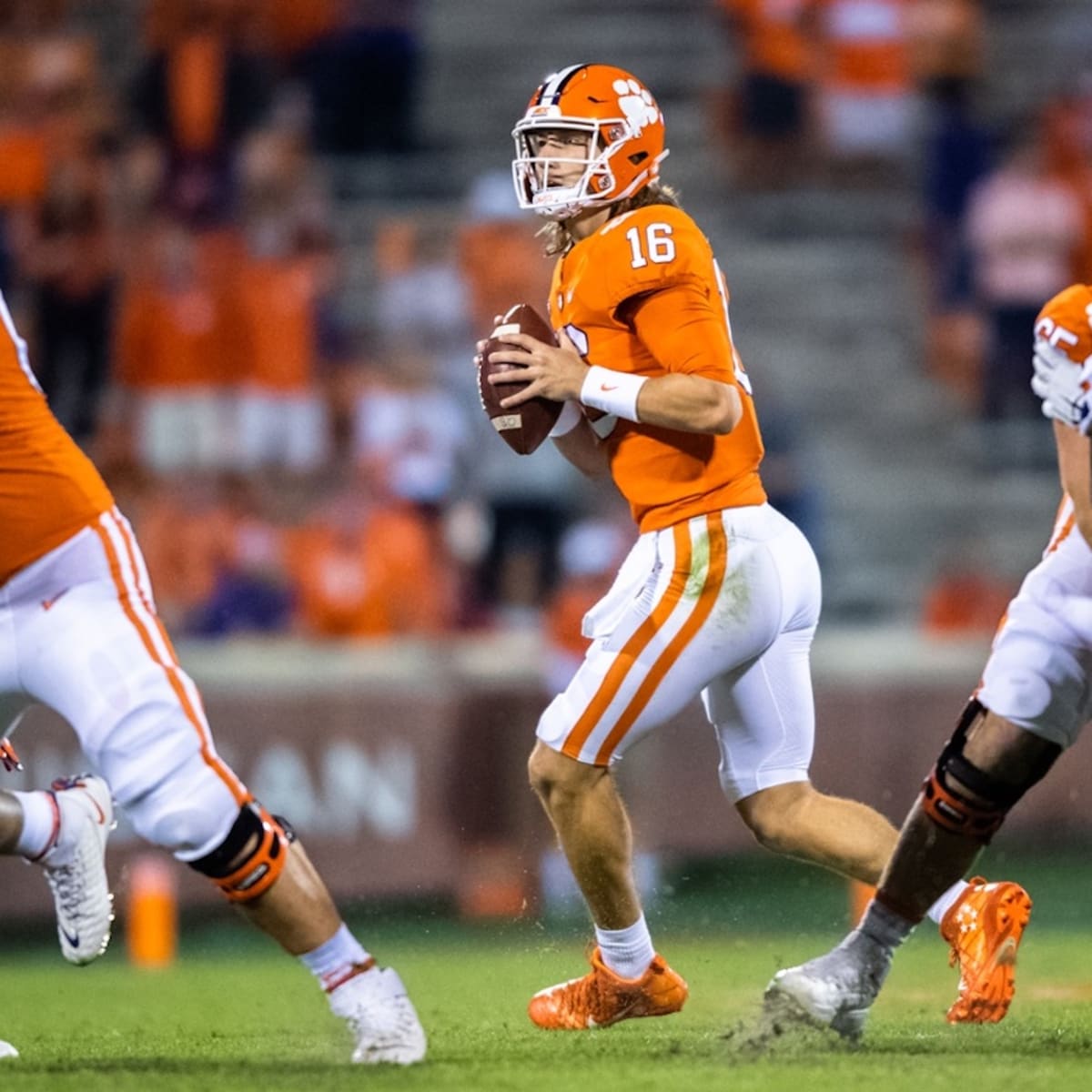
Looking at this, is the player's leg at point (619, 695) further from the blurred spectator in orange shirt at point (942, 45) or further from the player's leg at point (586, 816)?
the blurred spectator in orange shirt at point (942, 45)

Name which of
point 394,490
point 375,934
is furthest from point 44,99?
point 375,934

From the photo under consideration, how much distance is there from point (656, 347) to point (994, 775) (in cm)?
128

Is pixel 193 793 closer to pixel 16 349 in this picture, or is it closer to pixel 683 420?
pixel 16 349

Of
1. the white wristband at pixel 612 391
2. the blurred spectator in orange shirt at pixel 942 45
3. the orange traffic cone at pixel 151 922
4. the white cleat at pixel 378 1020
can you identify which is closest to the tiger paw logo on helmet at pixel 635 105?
the white wristband at pixel 612 391

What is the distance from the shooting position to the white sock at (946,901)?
18.9 feet

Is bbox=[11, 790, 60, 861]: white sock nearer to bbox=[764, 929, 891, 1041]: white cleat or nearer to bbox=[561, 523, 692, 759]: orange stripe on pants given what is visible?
bbox=[561, 523, 692, 759]: orange stripe on pants

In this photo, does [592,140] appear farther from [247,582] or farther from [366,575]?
[247,582]

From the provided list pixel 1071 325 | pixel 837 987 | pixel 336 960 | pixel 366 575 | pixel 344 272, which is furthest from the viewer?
pixel 344 272

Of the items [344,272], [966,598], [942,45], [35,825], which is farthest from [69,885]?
[942,45]

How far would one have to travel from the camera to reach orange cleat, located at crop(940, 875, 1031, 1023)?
5.57 m

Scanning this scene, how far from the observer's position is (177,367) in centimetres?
1112

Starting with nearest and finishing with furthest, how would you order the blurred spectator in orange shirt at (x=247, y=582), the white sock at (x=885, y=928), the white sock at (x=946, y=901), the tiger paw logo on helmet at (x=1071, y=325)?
the tiger paw logo on helmet at (x=1071, y=325), the white sock at (x=885, y=928), the white sock at (x=946, y=901), the blurred spectator in orange shirt at (x=247, y=582)

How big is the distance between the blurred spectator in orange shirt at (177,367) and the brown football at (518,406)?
5282 millimetres

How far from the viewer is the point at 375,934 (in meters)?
9.31
